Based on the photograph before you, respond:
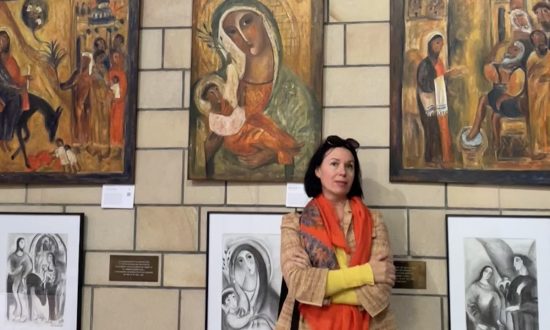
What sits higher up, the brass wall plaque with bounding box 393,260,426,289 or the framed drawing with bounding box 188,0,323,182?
the framed drawing with bounding box 188,0,323,182

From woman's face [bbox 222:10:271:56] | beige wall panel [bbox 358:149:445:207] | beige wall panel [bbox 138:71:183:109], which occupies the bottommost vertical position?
beige wall panel [bbox 358:149:445:207]

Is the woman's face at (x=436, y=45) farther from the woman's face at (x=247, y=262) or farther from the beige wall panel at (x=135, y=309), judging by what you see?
the beige wall panel at (x=135, y=309)

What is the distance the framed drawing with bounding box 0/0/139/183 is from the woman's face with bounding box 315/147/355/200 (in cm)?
74

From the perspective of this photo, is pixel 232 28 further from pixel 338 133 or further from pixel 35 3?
pixel 35 3

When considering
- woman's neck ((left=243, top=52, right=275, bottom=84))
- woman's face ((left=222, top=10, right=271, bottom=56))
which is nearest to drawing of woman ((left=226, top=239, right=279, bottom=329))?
woman's neck ((left=243, top=52, right=275, bottom=84))

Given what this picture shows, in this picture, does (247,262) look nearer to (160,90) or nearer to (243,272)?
(243,272)

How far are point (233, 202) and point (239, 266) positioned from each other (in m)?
0.22

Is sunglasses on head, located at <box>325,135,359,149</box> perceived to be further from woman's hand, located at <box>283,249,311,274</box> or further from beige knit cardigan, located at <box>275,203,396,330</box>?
woman's hand, located at <box>283,249,311,274</box>

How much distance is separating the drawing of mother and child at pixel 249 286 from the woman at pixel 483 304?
0.63 meters

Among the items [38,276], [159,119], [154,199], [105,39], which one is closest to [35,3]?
[105,39]

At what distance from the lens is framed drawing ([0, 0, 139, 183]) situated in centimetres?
211

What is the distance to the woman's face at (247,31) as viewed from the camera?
206 cm

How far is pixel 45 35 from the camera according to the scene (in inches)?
85.7

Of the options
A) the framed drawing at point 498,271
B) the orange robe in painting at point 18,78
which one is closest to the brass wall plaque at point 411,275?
the framed drawing at point 498,271
